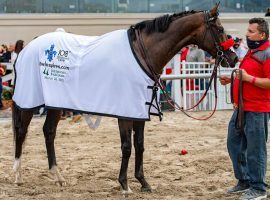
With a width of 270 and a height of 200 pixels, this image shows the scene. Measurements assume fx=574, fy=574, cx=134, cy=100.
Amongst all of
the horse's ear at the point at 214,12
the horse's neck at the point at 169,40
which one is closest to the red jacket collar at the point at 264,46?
the horse's ear at the point at 214,12

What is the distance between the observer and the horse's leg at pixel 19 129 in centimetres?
635

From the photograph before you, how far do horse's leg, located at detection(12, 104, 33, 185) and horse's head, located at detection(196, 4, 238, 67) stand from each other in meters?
2.14

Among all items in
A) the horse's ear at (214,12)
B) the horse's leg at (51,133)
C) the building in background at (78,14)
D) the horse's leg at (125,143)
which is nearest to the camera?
the horse's ear at (214,12)

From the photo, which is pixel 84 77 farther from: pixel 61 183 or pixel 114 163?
pixel 114 163

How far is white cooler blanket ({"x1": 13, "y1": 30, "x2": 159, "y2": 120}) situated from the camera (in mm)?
5566

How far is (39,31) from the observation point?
685 inches

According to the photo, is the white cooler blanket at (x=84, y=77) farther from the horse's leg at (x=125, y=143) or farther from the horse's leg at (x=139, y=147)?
the horse's leg at (x=139, y=147)

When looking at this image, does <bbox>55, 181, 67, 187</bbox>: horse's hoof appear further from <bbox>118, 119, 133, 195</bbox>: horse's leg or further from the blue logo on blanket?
the blue logo on blanket

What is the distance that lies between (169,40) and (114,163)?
210 centimetres

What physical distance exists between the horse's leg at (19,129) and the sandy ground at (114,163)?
0.18 m

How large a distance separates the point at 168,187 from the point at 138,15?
1190 centimetres

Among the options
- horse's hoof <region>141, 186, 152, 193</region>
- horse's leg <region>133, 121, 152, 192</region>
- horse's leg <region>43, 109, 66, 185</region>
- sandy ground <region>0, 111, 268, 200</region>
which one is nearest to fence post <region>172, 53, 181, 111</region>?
sandy ground <region>0, 111, 268, 200</region>

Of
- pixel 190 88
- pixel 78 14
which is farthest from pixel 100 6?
pixel 190 88

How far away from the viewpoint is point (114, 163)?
717 cm
